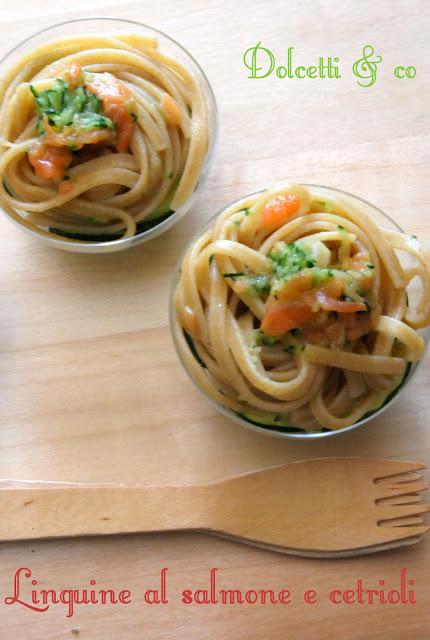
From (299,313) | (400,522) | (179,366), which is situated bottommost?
(400,522)

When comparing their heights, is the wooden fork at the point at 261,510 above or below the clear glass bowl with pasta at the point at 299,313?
below

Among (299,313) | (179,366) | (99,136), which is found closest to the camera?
(299,313)

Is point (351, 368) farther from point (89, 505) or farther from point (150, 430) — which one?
point (89, 505)

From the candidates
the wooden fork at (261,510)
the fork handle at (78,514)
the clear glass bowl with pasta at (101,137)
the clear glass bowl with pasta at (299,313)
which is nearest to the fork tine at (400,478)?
the wooden fork at (261,510)

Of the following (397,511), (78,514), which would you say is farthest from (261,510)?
(78,514)

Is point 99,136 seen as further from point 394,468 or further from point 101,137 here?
point 394,468

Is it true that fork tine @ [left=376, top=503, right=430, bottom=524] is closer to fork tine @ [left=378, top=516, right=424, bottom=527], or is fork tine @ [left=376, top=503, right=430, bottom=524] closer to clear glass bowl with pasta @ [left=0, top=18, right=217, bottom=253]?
fork tine @ [left=378, top=516, right=424, bottom=527]

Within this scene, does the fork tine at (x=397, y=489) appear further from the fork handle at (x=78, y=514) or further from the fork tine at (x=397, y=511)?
the fork handle at (x=78, y=514)
